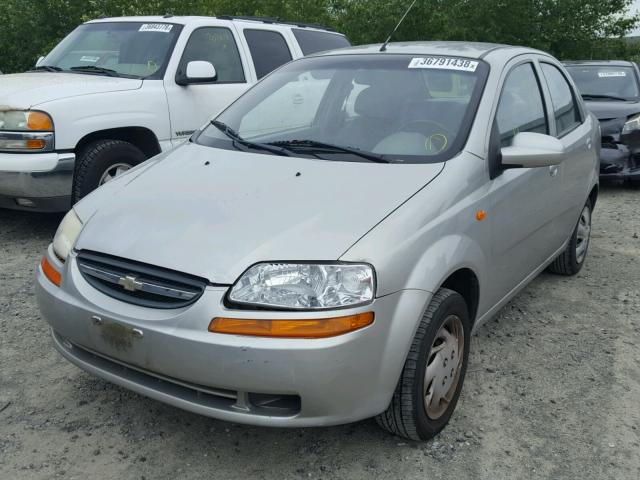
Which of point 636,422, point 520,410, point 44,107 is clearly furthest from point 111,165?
point 636,422

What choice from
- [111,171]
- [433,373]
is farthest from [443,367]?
[111,171]

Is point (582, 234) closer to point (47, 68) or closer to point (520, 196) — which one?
point (520, 196)

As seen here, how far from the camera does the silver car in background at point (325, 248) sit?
7.80ft

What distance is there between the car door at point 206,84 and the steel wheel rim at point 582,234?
9.89 feet

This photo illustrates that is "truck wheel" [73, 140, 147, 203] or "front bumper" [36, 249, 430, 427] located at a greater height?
"front bumper" [36, 249, 430, 427]

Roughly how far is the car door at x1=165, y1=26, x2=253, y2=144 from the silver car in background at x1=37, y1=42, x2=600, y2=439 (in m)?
2.22

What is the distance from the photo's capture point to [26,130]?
5027mm

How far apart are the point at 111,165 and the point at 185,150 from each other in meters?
2.20

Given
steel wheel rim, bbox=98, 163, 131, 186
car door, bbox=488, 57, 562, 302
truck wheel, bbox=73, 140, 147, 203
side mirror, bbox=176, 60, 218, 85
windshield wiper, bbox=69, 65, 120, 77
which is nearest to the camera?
car door, bbox=488, 57, 562, 302

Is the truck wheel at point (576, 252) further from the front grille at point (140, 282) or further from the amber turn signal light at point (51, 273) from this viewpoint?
the amber turn signal light at point (51, 273)

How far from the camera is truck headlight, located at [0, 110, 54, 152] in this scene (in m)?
5.01

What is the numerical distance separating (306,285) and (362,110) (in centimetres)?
141

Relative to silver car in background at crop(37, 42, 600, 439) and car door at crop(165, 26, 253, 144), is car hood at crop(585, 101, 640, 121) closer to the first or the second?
car door at crop(165, 26, 253, 144)

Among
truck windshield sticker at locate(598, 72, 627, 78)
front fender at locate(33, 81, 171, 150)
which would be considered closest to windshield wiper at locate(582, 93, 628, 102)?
truck windshield sticker at locate(598, 72, 627, 78)
